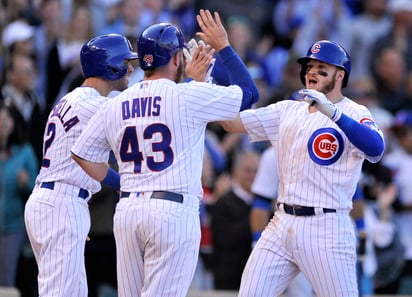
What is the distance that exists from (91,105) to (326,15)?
7.62 metres

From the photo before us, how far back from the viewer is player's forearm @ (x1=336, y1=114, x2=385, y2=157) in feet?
22.0

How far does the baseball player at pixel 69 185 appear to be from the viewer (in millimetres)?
7066

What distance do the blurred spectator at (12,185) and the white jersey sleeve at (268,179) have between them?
2408 millimetres

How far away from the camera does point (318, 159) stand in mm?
7000

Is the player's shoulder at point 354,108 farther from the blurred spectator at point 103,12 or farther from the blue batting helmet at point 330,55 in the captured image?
the blurred spectator at point 103,12

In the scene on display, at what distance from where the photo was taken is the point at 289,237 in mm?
7012

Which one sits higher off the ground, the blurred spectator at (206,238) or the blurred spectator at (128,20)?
the blurred spectator at (128,20)

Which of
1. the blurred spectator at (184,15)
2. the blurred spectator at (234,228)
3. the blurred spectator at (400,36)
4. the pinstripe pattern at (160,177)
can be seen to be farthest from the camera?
the blurred spectator at (400,36)

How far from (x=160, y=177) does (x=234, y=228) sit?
14.4 feet

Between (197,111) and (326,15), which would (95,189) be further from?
(326,15)

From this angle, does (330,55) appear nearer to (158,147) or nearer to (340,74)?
(340,74)

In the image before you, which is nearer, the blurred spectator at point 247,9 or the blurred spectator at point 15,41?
the blurred spectator at point 15,41

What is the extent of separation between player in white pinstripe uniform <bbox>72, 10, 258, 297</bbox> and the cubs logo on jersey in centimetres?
69

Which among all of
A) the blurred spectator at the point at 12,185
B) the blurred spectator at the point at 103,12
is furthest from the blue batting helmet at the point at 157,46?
the blurred spectator at the point at 103,12
